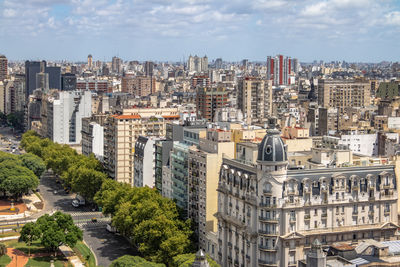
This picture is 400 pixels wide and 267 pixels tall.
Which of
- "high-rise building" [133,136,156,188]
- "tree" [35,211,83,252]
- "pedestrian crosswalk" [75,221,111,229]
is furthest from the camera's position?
"high-rise building" [133,136,156,188]

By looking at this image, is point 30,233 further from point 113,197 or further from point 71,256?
point 113,197

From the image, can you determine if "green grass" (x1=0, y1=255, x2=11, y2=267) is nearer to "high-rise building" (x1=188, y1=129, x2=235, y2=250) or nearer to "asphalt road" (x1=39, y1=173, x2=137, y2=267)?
"asphalt road" (x1=39, y1=173, x2=137, y2=267)

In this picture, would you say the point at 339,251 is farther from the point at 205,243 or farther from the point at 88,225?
the point at 88,225

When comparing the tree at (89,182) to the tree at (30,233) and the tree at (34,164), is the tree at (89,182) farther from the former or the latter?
the tree at (30,233)

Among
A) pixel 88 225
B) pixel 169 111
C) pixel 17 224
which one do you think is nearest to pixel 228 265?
pixel 88 225

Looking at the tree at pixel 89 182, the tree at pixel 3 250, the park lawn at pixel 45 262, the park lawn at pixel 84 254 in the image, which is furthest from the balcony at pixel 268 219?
the tree at pixel 89 182

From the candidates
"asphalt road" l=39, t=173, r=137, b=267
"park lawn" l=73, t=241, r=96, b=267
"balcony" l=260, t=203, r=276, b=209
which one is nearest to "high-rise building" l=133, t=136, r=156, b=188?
"asphalt road" l=39, t=173, r=137, b=267

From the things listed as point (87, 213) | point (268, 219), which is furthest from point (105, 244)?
point (268, 219)
